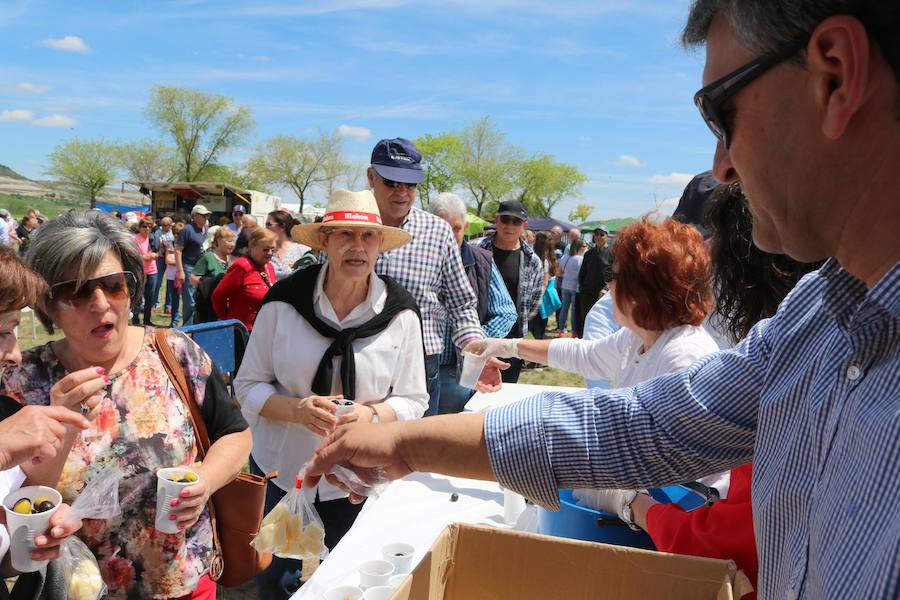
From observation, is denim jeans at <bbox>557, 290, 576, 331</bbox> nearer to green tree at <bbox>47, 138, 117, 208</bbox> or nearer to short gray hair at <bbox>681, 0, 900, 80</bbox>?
short gray hair at <bbox>681, 0, 900, 80</bbox>

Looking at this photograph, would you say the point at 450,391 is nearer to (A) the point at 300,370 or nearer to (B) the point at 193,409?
(A) the point at 300,370

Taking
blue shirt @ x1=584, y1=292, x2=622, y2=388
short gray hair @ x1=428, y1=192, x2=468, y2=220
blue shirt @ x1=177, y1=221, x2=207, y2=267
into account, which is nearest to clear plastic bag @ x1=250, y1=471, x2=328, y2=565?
blue shirt @ x1=584, y1=292, x2=622, y2=388

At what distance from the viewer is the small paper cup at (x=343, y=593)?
76.0 inches

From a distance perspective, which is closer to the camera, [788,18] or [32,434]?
[788,18]

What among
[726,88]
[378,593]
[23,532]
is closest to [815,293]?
[726,88]

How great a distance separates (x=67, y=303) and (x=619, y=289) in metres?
2.03

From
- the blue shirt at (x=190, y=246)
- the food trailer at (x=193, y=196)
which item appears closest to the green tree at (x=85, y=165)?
the food trailer at (x=193, y=196)

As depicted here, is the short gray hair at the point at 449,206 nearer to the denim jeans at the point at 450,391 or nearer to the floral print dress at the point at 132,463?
the denim jeans at the point at 450,391

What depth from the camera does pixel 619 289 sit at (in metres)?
2.58

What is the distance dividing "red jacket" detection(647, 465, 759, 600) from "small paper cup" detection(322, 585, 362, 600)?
922mm

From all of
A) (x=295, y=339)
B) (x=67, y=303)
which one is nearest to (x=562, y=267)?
(x=295, y=339)

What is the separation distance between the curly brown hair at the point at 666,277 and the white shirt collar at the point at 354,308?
3.91 feet

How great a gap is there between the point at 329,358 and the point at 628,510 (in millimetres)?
1514

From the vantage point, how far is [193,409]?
2.36m
